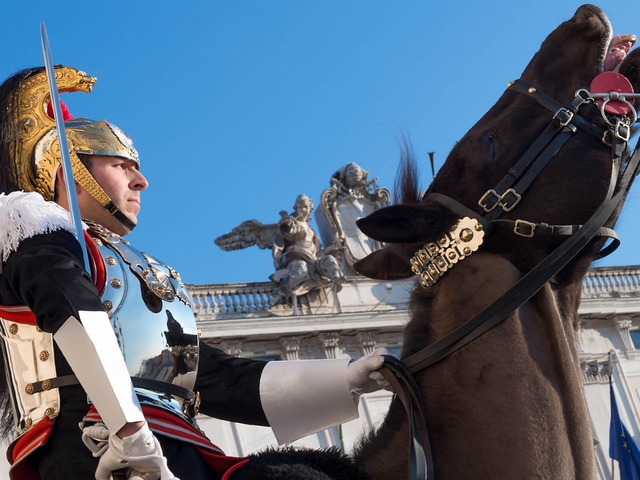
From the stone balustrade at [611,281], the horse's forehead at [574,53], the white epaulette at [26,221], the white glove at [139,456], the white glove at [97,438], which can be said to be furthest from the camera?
the stone balustrade at [611,281]

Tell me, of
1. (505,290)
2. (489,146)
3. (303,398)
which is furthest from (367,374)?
(489,146)

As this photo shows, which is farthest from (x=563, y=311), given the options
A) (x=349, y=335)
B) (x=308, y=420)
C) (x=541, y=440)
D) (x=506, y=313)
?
(x=349, y=335)

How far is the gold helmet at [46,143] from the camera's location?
3027 millimetres

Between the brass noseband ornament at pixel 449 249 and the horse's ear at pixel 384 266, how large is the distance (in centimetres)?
21

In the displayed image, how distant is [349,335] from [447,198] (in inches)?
702

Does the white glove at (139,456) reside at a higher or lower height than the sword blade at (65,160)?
lower

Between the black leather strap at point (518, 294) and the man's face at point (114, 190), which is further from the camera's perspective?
the man's face at point (114, 190)

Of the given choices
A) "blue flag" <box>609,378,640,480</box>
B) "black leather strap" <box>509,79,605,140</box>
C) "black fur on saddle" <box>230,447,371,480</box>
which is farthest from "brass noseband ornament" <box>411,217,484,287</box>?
"blue flag" <box>609,378,640,480</box>

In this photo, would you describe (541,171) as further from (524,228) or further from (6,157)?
(6,157)

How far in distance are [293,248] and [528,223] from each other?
1848cm

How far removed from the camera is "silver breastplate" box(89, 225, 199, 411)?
2.70m

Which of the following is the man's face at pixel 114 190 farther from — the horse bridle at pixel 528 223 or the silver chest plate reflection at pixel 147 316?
the horse bridle at pixel 528 223

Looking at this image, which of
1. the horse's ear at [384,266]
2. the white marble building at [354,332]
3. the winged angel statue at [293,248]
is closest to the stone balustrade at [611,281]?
the white marble building at [354,332]

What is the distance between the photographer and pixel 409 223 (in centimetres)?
286
